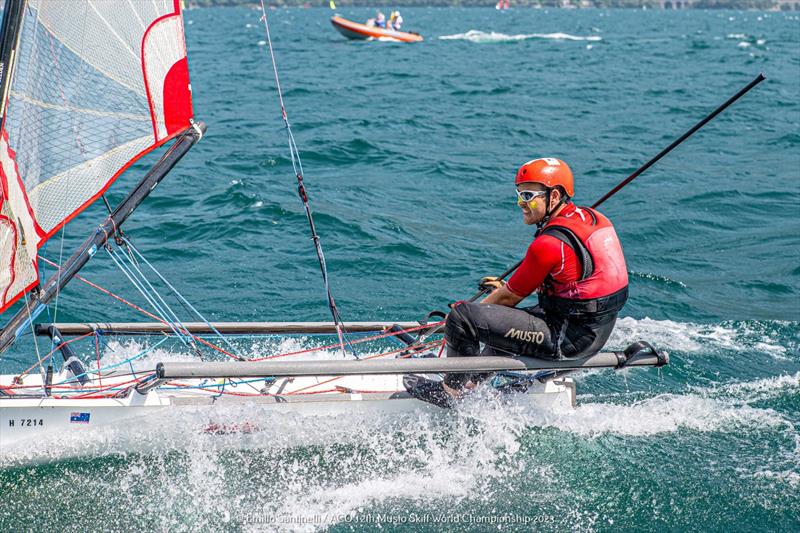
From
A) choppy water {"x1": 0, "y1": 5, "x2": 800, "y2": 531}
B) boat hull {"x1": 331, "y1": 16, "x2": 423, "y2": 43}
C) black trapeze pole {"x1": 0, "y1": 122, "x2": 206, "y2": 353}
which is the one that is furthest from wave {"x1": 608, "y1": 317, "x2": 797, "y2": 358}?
boat hull {"x1": 331, "y1": 16, "x2": 423, "y2": 43}

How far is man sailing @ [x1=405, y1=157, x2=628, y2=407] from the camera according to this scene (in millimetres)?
4902

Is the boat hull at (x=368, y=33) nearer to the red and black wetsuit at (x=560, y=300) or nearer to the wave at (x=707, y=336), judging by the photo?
the wave at (x=707, y=336)

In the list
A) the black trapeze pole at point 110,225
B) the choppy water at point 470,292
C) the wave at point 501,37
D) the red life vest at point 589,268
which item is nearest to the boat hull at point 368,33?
the wave at point 501,37

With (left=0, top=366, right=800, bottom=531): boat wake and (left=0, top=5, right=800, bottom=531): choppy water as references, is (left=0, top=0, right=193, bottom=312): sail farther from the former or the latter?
(left=0, top=5, right=800, bottom=531): choppy water

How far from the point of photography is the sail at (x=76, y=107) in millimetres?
4906

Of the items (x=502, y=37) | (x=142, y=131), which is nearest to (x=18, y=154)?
(x=142, y=131)

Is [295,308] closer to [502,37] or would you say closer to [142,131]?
[142,131]

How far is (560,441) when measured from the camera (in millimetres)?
5609

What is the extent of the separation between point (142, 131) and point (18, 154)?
0.76 meters

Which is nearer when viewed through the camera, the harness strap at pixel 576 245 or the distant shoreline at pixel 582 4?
the harness strap at pixel 576 245

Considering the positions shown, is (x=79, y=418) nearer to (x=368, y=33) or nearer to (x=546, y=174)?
(x=546, y=174)

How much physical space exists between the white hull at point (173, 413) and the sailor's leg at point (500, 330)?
63cm

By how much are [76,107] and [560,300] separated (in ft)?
9.84

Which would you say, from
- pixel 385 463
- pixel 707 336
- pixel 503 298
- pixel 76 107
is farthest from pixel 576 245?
pixel 707 336
